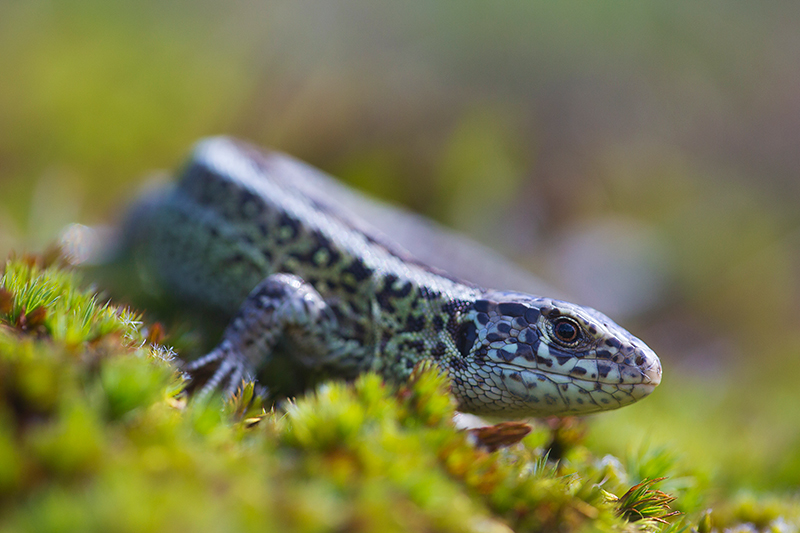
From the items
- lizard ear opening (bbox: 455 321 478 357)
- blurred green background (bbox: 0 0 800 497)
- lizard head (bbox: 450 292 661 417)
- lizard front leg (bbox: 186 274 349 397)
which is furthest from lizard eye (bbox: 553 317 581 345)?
lizard front leg (bbox: 186 274 349 397)

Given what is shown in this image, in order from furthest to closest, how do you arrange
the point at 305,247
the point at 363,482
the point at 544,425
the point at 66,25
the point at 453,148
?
the point at 453,148
the point at 66,25
the point at 305,247
the point at 544,425
the point at 363,482

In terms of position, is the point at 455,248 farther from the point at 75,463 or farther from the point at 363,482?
the point at 75,463

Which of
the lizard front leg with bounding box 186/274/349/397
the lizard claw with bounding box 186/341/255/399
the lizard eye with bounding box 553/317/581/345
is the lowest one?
the lizard claw with bounding box 186/341/255/399

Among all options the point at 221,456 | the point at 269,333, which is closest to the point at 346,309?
the point at 269,333

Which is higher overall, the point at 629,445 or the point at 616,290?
the point at 616,290

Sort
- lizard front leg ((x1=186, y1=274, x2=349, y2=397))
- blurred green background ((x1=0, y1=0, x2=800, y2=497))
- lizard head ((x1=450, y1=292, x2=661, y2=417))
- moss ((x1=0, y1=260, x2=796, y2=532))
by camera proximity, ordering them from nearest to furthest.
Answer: moss ((x1=0, y1=260, x2=796, y2=532)) → lizard head ((x1=450, y1=292, x2=661, y2=417)) → lizard front leg ((x1=186, y1=274, x2=349, y2=397)) → blurred green background ((x1=0, y1=0, x2=800, y2=497))

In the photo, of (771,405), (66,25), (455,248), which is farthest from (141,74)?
(771,405)

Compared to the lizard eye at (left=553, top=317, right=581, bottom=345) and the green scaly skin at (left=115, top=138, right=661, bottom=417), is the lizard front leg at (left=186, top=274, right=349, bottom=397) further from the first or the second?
the lizard eye at (left=553, top=317, right=581, bottom=345)

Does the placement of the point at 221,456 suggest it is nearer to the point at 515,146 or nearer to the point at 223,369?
the point at 223,369
